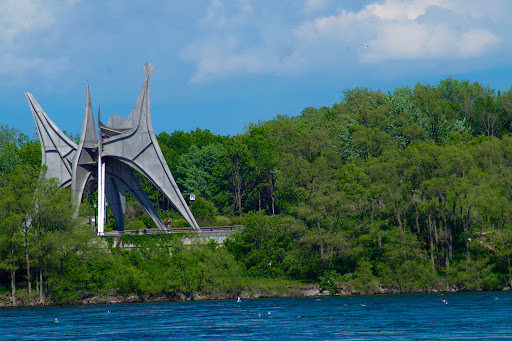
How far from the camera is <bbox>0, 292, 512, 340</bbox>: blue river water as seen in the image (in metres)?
39.8

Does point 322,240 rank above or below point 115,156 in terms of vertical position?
below

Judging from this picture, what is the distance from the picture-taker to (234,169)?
99000 mm

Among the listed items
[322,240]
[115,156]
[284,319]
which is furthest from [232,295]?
[115,156]

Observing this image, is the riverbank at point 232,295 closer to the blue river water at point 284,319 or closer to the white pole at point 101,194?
the blue river water at point 284,319

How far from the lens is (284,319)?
46.4 meters

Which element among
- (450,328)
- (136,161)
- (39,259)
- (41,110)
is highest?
(41,110)

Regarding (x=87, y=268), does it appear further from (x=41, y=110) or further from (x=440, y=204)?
(x=440, y=204)

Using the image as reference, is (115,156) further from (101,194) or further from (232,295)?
(232,295)

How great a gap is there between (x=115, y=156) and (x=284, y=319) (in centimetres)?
3029

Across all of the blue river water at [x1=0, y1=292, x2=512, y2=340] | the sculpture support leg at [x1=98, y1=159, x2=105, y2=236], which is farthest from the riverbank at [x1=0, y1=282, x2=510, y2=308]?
the sculpture support leg at [x1=98, y1=159, x2=105, y2=236]

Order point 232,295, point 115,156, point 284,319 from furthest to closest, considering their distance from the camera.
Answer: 1. point 115,156
2. point 232,295
3. point 284,319

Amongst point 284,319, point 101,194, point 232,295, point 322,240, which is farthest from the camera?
point 101,194

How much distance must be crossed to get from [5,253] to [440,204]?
37.6 metres

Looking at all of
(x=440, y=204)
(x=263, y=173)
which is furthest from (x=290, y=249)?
(x=263, y=173)
